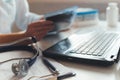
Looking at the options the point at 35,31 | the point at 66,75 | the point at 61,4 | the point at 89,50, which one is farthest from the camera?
the point at 61,4

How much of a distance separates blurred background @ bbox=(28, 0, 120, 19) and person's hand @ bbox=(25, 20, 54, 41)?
64cm

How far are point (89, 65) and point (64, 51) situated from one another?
4.5 inches

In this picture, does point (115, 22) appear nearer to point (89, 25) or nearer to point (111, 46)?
point (89, 25)

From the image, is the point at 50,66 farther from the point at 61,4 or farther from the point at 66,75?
the point at 61,4

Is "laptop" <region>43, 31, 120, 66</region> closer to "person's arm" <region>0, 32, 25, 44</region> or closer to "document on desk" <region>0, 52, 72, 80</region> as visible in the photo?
"document on desk" <region>0, 52, 72, 80</region>

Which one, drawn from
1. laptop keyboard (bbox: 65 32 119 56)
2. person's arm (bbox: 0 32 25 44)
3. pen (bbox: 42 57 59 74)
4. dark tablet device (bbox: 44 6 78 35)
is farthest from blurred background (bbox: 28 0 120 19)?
pen (bbox: 42 57 59 74)

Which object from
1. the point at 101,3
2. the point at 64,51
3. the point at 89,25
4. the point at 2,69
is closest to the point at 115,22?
the point at 89,25

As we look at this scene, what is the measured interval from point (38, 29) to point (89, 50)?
25 cm

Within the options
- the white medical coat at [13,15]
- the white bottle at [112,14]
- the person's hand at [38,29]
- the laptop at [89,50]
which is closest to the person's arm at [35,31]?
the person's hand at [38,29]

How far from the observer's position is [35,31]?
3.06 feet

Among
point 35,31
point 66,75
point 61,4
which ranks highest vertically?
point 61,4

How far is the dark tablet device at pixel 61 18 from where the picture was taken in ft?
3.25

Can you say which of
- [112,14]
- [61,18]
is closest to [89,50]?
[61,18]

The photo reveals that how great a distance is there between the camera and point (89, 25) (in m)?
1.22
